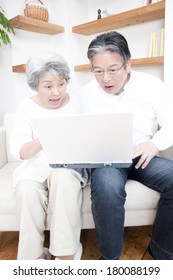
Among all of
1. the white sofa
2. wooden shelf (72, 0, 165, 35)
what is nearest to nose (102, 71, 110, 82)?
the white sofa

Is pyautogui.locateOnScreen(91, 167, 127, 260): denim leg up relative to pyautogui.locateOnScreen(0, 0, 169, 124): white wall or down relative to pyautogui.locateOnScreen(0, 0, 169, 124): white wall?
down

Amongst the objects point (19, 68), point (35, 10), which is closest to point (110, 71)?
point (19, 68)

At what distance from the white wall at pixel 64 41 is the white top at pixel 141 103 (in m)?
0.90

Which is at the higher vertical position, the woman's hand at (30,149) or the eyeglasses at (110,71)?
the eyeglasses at (110,71)

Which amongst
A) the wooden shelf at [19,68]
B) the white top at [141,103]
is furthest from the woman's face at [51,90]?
the wooden shelf at [19,68]

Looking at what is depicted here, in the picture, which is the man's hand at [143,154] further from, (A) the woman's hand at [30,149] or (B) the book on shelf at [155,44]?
(B) the book on shelf at [155,44]

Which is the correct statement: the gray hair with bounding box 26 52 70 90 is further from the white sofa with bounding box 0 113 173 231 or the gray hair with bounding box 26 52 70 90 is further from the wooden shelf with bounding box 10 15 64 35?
the wooden shelf with bounding box 10 15 64 35

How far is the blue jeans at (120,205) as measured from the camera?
81 centimetres

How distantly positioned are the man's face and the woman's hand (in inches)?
15.0

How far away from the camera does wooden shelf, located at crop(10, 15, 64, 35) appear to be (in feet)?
5.39

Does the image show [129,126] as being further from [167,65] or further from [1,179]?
[167,65]

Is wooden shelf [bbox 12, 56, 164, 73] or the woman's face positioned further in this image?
wooden shelf [bbox 12, 56, 164, 73]

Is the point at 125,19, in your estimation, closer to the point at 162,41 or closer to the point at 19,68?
the point at 162,41

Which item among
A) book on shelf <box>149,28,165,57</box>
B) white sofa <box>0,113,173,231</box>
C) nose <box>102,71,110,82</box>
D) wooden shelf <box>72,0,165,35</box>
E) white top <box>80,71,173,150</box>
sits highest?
wooden shelf <box>72,0,165,35</box>
